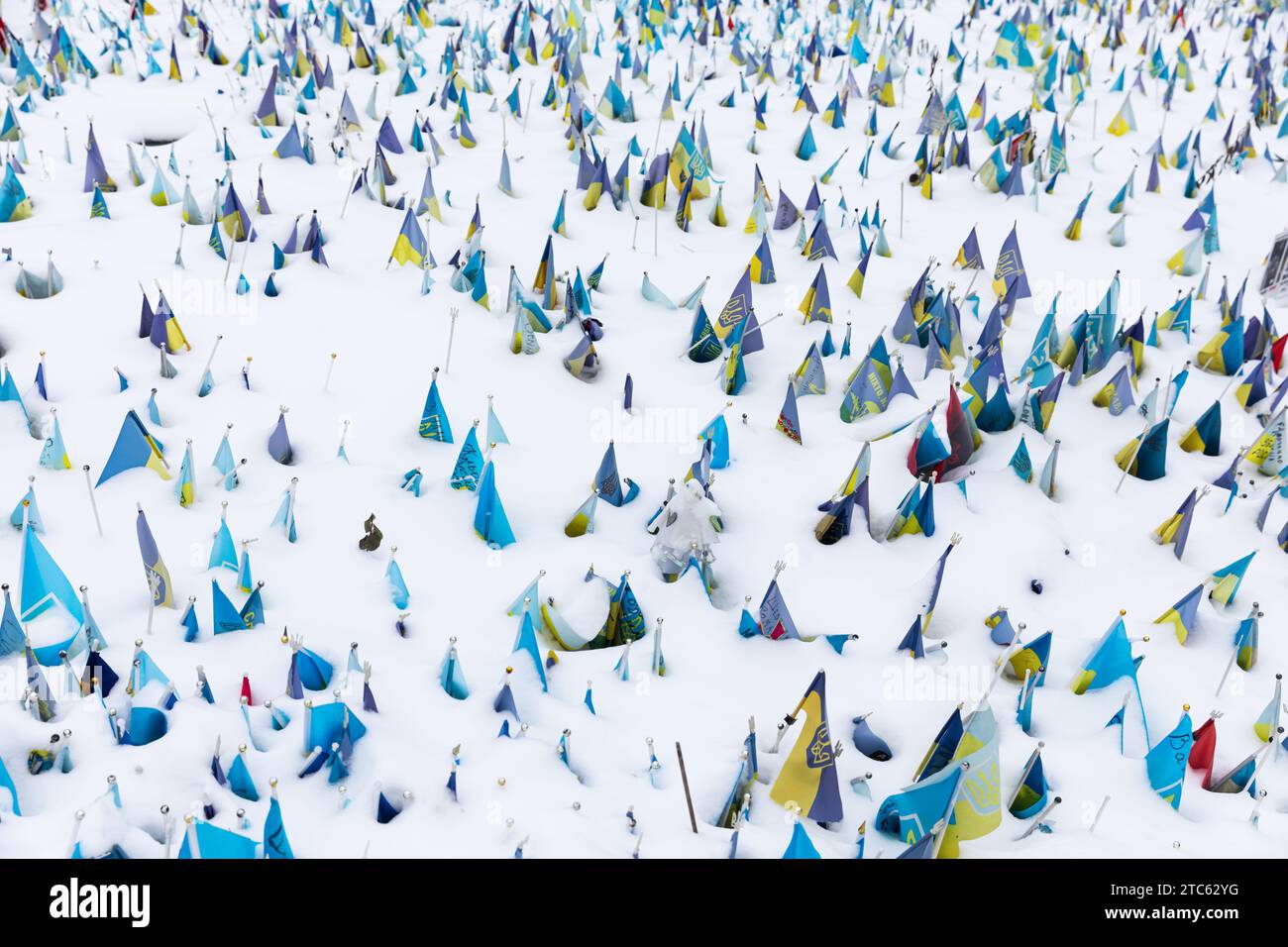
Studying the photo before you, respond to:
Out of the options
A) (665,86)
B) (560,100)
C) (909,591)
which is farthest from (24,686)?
(665,86)

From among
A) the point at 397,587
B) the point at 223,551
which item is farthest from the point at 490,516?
the point at 223,551

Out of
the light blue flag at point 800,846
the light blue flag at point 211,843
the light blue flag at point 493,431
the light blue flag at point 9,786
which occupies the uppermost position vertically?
the light blue flag at point 493,431

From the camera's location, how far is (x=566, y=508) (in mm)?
5605

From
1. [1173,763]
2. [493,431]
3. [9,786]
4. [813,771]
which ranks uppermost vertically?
[493,431]

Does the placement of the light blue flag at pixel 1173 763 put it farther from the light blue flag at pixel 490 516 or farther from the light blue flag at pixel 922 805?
the light blue flag at pixel 490 516

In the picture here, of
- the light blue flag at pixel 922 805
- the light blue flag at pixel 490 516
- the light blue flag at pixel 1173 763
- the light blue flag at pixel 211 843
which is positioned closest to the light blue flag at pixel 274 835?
the light blue flag at pixel 211 843

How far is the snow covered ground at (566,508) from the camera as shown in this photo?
411 cm

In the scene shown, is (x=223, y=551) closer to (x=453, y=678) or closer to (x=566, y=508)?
(x=453, y=678)

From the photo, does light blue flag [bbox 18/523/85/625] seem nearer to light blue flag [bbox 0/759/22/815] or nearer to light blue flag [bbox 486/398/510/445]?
light blue flag [bbox 0/759/22/815]

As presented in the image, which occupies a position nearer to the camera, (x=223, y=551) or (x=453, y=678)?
(x=453, y=678)

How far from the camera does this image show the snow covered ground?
411 centimetres

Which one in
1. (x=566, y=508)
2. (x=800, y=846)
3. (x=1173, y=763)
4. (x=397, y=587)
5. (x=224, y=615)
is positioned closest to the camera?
(x=800, y=846)

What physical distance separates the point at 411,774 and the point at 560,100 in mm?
7508
